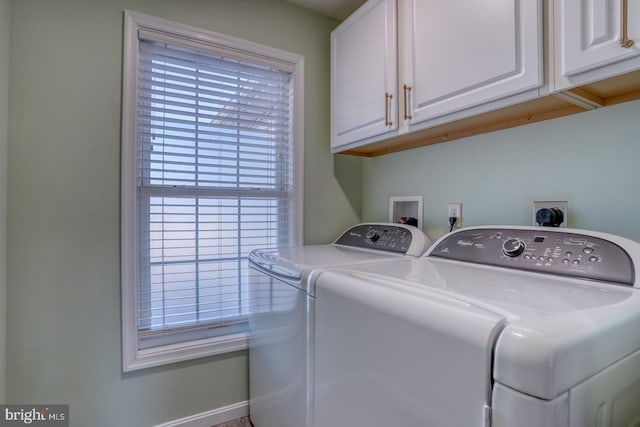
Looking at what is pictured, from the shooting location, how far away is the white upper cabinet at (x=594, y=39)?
0.79m

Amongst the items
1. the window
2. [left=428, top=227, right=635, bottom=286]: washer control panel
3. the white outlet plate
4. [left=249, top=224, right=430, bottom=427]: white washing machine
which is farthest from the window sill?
the white outlet plate

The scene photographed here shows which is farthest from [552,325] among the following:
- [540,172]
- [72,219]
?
[72,219]

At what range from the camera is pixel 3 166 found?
1.26m

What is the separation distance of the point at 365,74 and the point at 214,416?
1966 mm

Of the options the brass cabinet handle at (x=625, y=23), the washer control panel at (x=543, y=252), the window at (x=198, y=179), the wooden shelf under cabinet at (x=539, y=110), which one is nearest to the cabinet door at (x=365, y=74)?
the wooden shelf under cabinet at (x=539, y=110)

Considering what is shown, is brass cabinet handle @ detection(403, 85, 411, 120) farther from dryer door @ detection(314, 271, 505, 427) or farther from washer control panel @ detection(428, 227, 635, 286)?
dryer door @ detection(314, 271, 505, 427)

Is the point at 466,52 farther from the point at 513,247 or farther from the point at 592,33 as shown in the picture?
the point at 513,247

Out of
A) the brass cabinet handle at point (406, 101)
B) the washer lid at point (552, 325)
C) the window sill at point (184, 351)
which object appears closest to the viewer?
the washer lid at point (552, 325)

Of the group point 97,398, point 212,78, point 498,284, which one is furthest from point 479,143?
point 97,398

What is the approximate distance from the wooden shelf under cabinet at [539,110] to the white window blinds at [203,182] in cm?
74

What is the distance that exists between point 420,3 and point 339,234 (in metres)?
1.32

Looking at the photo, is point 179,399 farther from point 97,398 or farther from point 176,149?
point 176,149

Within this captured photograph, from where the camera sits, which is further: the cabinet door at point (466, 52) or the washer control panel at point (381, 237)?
the washer control panel at point (381, 237)

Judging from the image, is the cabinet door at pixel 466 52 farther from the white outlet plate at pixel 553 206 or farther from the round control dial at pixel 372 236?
the round control dial at pixel 372 236
